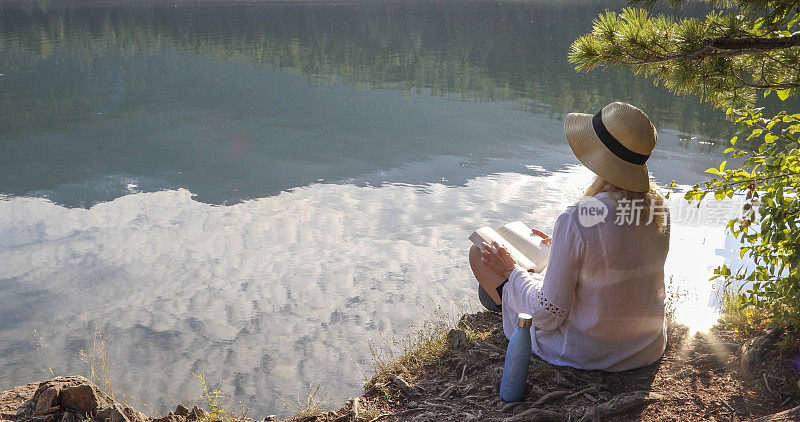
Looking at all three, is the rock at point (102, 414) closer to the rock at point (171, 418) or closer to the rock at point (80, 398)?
the rock at point (80, 398)

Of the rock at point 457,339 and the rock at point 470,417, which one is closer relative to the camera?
the rock at point 470,417

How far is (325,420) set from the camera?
131 inches

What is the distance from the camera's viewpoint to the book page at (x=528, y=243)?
363 centimetres

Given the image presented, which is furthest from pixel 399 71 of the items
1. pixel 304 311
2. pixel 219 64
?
pixel 304 311

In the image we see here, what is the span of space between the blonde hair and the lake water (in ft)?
4.60

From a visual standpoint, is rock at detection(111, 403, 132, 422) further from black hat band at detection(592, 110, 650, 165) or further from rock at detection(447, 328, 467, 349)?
black hat band at detection(592, 110, 650, 165)

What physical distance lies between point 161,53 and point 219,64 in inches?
131

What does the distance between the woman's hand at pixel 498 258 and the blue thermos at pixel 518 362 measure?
0.53 m

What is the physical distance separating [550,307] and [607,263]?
1.04 feet

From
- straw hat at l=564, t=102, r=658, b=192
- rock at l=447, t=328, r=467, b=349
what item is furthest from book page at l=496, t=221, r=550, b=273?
straw hat at l=564, t=102, r=658, b=192

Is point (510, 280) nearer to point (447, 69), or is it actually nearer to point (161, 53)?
point (447, 69)

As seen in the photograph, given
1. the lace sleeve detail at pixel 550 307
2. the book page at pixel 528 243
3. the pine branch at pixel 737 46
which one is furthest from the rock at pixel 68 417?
the pine branch at pixel 737 46

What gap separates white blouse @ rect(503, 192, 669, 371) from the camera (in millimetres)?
2820

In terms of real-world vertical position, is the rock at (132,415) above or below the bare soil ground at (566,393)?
below
